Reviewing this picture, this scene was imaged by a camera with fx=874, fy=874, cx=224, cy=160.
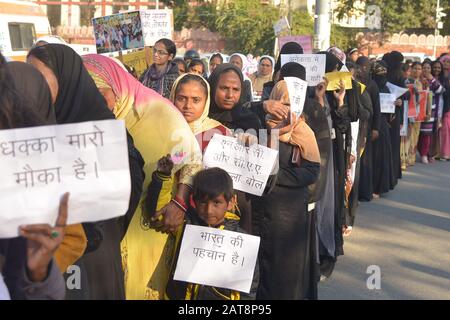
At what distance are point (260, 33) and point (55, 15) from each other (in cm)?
1656

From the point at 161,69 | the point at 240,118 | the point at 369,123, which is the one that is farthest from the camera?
the point at 369,123

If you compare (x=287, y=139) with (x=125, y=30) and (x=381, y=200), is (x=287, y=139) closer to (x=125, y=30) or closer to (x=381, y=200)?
(x=125, y=30)

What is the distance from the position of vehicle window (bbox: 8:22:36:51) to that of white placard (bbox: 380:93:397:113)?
948 centimetres

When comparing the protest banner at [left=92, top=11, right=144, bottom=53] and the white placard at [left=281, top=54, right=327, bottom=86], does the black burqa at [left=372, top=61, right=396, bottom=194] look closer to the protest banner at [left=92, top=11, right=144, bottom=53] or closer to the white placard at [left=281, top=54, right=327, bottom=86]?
the protest banner at [left=92, top=11, right=144, bottom=53]

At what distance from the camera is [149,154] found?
157 inches

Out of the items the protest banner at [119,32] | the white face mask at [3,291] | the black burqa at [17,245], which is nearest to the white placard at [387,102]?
the protest banner at [119,32]

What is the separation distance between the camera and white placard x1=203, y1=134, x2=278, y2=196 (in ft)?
14.0

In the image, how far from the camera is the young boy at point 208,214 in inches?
155

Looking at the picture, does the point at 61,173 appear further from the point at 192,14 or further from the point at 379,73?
the point at 192,14

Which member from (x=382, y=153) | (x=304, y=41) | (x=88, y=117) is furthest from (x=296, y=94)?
(x=382, y=153)

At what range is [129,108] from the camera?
3.98 meters

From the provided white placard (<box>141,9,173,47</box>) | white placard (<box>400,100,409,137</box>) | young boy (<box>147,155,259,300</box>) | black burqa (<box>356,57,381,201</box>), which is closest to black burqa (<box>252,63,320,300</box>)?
young boy (<box>147,155,259,300</box>)

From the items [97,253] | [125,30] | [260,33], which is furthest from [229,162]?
[260,33]

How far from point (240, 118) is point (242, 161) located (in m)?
0.58
